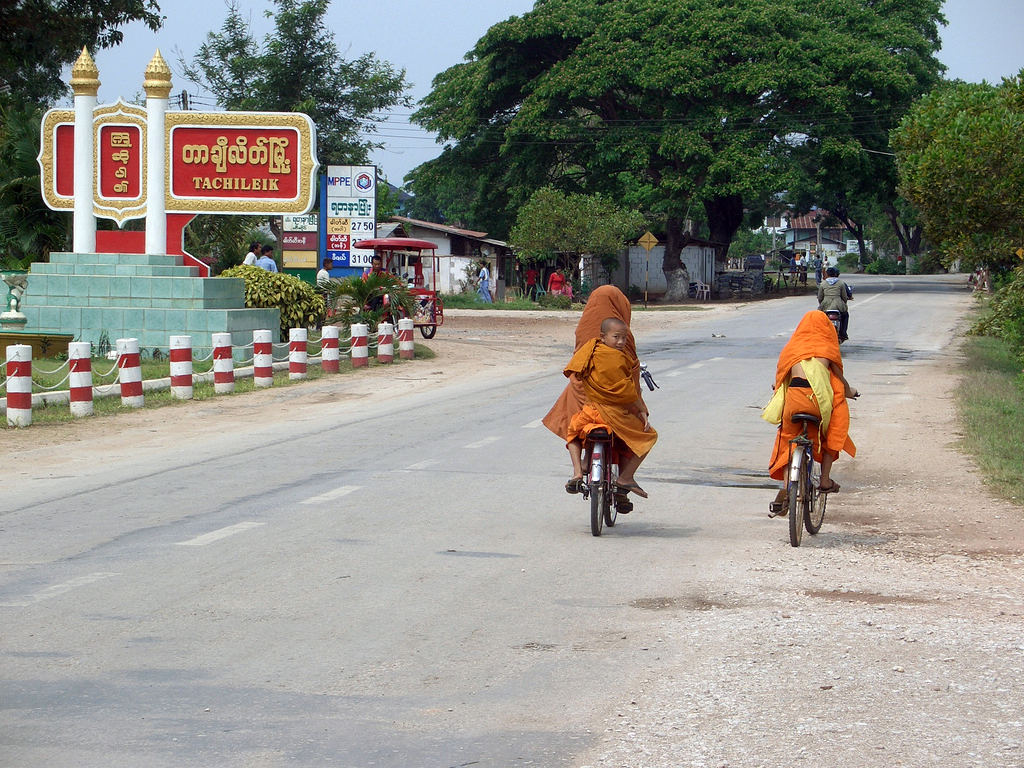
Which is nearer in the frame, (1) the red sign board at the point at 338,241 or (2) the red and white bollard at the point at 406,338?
(2) the red and white bollard at the point at 406,338

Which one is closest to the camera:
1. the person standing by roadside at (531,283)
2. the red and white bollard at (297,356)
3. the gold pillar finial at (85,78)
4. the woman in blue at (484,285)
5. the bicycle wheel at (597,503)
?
the bicycle wheel at (597,503)

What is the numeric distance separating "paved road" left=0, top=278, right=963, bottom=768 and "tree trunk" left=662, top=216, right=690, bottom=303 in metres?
40.0

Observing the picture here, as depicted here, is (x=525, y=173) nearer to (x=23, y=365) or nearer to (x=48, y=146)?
(x=48, y=146)

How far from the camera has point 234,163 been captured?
2156 cm

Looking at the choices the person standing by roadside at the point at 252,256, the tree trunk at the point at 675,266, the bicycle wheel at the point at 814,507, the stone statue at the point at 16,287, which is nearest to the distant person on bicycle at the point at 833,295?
the person standing by roadside at the point at 252,256

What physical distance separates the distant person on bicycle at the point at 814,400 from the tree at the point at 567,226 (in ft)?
122

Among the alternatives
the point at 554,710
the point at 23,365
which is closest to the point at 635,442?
the point at 554,710

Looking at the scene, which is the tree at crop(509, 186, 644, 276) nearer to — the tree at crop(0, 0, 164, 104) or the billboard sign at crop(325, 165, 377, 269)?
the billboard sign at crop(325, 165, 377, 269)

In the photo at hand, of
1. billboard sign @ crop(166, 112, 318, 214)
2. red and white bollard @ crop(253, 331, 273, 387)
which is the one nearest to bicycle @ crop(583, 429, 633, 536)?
red and white bollard @ crop(253, 331, 273, 387)

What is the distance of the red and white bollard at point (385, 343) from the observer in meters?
21.7

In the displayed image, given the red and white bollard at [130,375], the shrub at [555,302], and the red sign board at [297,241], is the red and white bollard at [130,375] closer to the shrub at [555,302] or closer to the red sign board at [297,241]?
the red sign board at [297,241]

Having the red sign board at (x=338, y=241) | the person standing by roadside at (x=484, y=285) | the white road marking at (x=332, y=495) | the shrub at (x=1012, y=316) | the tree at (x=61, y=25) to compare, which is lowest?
the white road marking at (x=332, y=495)

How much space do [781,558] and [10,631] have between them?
14.2 ft

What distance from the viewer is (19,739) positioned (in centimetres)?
414
